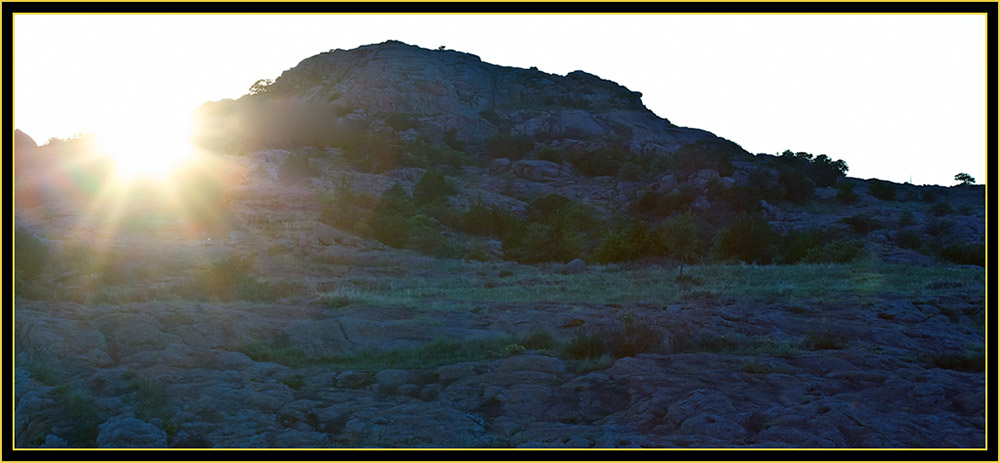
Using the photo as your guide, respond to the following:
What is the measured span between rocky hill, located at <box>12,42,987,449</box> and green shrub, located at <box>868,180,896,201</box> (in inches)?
243

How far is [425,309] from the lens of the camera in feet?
66.5

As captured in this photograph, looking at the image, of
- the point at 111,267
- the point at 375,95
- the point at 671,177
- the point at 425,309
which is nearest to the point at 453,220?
the point at 671,177

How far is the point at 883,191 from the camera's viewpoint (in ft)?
224

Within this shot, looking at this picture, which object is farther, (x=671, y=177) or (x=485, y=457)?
(x=671, y=177)

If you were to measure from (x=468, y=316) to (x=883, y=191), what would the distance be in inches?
2339

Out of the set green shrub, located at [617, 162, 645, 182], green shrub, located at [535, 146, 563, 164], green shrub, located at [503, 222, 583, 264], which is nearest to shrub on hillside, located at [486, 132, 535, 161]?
green shrub, located at [535, 146, 563, 164]

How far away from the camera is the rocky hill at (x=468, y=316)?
10320 mm

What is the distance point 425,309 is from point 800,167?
2304 inches

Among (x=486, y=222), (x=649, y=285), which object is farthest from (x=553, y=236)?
(x=649, y=285)

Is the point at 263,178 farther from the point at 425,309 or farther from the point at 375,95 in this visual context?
the point at 375,95

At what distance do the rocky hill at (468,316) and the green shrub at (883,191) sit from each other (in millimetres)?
6171

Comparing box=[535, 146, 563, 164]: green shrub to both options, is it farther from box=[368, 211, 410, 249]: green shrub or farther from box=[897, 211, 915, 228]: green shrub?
box=[368, 211, 410, 249]: green shrub

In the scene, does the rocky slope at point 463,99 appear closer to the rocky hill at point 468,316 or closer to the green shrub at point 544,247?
the rocky hill at point 468,316

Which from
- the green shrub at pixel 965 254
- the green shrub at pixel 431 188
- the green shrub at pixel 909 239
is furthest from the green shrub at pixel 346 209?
the green shrub at pixel 909 239
